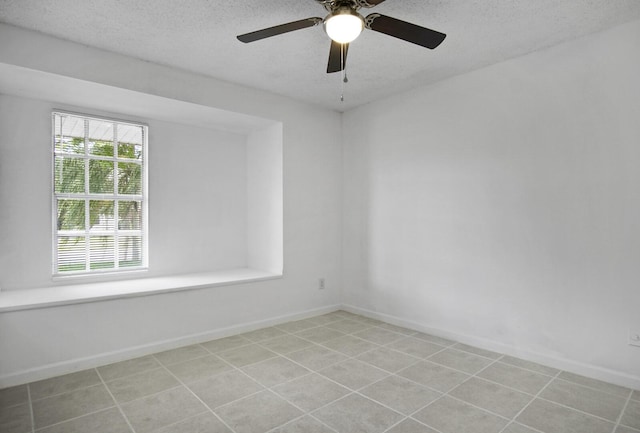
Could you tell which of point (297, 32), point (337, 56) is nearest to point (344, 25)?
point (337, 56)

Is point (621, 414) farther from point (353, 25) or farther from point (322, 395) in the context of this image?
point (353, 25)

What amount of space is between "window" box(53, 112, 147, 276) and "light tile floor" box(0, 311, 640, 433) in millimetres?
1209

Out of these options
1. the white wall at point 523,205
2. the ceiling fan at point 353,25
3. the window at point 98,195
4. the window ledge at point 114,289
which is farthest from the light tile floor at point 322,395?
the ceiling fan at point 353,25

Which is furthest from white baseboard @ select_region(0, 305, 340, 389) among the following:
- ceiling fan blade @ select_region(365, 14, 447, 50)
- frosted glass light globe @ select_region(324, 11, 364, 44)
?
ceiling fan blade @ select_region(365, 14, 447, 50)

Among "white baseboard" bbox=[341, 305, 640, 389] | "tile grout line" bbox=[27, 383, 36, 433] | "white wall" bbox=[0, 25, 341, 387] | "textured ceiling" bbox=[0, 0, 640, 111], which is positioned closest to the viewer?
"tile grout line" bbox=[27, 383, 36, 433]

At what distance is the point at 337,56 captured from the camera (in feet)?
8.48

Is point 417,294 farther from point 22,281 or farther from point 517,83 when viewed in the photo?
point 22,281

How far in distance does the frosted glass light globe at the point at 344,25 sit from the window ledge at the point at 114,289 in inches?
103

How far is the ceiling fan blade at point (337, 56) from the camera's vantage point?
2.47 metres

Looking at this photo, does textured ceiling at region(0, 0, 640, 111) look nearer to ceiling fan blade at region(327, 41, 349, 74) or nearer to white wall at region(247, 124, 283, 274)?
ceiling fan blade at region(327, 41, 349, 74)

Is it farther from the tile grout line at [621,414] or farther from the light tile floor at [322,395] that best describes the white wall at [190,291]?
the tile grout line at [621,414]

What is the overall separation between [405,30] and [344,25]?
39 cm

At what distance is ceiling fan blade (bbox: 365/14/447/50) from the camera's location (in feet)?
6.99

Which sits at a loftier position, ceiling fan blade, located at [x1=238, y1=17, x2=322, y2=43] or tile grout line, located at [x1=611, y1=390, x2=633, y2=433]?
ceiling fan blade, located at [x1=238, y1=17, x2=322, y2=43]
